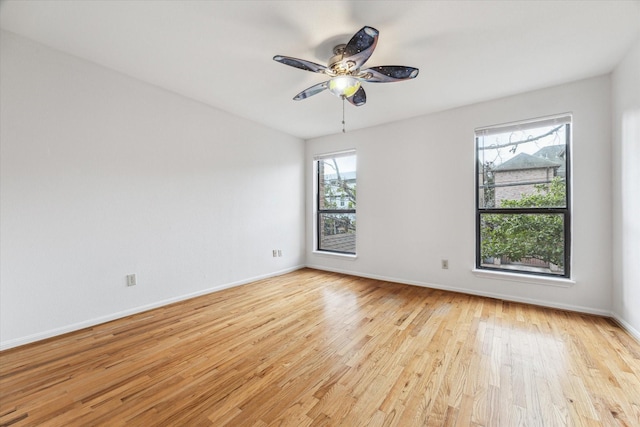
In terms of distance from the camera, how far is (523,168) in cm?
321

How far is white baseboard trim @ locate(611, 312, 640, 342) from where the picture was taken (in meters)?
2.24

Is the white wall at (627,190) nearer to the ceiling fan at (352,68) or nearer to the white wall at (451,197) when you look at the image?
the white wall at (451,197)

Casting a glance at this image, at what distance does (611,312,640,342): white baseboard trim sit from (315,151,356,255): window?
3.13m

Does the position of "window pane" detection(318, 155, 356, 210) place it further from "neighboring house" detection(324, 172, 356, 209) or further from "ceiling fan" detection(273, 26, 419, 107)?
"ceiling fan" detection(273, 26, 419, 107)

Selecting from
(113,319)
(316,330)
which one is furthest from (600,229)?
(113,319)

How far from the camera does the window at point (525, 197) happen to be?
119 inches

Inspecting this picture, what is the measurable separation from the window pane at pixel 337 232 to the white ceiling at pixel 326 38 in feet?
7.60

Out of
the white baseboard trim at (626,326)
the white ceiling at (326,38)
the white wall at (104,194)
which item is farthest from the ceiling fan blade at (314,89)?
the white baseboard trim at (626,326)

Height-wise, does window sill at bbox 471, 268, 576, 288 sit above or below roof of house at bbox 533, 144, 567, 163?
below

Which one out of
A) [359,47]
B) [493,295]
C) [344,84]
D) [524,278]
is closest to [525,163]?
[524,278]

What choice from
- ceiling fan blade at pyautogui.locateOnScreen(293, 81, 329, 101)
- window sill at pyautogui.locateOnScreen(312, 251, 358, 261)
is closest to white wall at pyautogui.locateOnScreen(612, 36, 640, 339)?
ceiling fan blade at pyautogui.locateOnScreen(293, 81, 329, 101)

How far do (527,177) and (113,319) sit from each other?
16.1ft

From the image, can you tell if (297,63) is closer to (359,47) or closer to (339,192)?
(359,47)

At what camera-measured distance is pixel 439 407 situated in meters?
1.50
